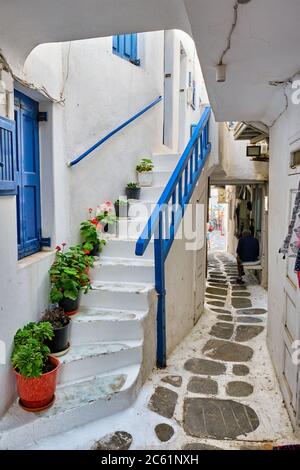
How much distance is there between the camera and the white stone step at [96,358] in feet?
9.45

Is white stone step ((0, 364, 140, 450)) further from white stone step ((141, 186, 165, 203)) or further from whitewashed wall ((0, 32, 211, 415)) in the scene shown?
white stone step ((141, 186, 165, 203))

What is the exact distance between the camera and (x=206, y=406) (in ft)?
9.49

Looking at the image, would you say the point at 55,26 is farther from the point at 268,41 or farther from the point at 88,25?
the point at 268,41

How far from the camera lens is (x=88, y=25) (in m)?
2.21

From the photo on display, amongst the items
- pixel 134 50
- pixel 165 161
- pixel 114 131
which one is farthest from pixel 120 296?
pixel 134 50

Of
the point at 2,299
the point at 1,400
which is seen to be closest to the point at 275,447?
the point at 1,400

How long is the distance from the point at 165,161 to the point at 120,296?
3.15 m

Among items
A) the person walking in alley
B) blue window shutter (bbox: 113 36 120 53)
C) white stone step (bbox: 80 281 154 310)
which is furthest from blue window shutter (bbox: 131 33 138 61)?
the person walking in alley

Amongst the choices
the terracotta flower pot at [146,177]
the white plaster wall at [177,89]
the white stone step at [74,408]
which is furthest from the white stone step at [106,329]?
the white plaster wall at [177,89]

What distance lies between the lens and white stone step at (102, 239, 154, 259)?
3.98m

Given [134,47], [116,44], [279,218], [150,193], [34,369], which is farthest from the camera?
[134,47]

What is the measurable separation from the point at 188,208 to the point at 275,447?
275cm

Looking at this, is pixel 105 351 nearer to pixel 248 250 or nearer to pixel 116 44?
pixel 116 44

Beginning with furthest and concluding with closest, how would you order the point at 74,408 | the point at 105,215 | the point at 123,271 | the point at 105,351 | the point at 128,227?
the point at 128,227 → the point at 105,215 → the point at 123,271 → the point at 105,351 → the point at 74,408
